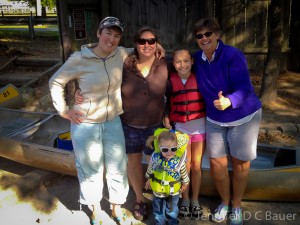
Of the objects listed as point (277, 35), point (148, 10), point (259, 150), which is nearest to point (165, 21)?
point (148, 10)

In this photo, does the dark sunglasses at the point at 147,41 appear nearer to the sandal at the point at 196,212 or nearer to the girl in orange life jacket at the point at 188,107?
the girl in orange life jacket at the point at 188,107

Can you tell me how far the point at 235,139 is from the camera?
10.5 feet

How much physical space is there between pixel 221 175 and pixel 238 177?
16cm

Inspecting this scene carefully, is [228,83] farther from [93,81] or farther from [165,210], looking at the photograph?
[165,210]

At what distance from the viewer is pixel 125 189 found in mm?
3631

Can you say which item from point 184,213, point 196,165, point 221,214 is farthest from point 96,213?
point 221,214

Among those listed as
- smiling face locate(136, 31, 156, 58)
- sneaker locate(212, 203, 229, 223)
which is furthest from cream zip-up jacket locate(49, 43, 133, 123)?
sneaker locate(212, 203, 229, 223)

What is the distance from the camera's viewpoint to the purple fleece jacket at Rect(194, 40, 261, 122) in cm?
300

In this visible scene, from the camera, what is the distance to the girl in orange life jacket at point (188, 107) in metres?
3.24

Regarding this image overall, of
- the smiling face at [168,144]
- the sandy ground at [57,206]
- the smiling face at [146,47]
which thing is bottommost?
the sandy ground at [57,206]

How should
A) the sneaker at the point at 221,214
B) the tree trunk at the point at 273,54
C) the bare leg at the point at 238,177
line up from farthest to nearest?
1. the tree trunk at the point at 273,54
2. the sneaker at the point at 221,214
3. the bare leg at the point at 238,177

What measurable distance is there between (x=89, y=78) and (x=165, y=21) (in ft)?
17.4

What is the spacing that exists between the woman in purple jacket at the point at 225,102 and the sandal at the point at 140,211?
882mm

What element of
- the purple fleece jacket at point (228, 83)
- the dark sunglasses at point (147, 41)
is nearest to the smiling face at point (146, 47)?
the dark sunglasses at point (147, 41)
